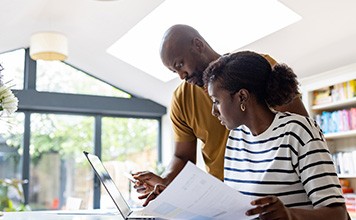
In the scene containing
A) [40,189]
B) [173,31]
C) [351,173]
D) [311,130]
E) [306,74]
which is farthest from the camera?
[40,189]

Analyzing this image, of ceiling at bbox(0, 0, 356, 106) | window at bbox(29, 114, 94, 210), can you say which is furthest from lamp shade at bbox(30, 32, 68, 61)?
window at bbox(29, 114, 94, 210)

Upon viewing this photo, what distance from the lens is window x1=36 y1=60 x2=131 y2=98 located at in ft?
19.3

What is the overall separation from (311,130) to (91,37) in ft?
14.3

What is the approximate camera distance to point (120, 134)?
20.8 ft

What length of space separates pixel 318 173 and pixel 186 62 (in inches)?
31.8

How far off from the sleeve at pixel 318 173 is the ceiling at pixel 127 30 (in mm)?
2442

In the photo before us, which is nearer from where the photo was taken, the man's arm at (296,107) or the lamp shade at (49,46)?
the man's arm at (296,107)

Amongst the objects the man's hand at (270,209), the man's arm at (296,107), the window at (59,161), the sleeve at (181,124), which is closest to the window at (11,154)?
the window at (59,161)

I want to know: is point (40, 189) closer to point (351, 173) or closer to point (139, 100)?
point (139, 100)

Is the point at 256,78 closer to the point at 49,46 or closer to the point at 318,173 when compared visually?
the point at 318,173

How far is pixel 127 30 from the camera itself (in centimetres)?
489

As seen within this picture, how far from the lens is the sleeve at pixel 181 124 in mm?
1861

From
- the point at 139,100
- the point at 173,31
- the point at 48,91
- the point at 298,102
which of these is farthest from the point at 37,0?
the point at 298,102

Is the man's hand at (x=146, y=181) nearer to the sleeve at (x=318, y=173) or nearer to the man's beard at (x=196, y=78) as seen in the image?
the man's beard at (x=196, y=78)
